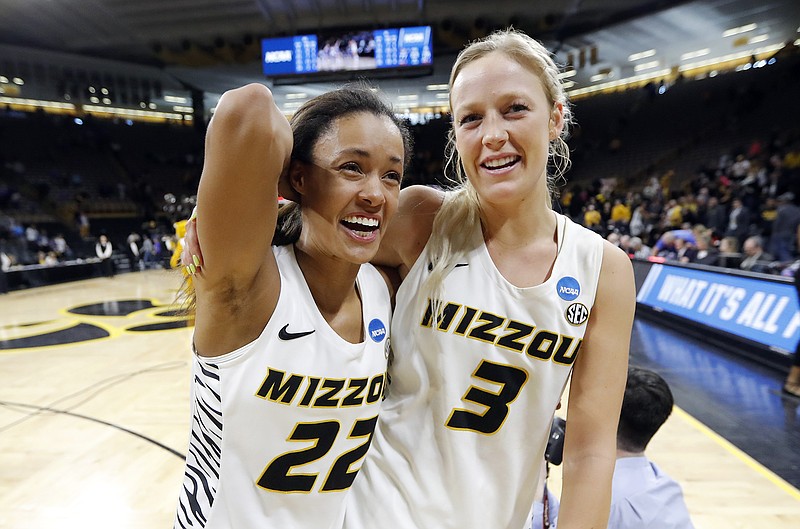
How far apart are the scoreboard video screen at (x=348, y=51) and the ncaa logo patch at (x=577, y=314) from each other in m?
9.65

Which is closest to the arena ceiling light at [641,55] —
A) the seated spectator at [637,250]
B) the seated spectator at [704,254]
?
the seated spectator at [637,250]

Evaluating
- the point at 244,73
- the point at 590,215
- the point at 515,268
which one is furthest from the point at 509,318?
the point at 244,73

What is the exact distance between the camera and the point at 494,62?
→ 1163 mm

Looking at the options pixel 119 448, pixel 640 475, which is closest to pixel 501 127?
pixel 640 475

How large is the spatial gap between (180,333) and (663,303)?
6.05 meters

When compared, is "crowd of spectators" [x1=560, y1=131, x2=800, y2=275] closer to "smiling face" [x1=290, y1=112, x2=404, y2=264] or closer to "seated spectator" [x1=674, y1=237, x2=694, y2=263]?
"seated spectator" [x1=674, y1=237, x2=694, y2=263]

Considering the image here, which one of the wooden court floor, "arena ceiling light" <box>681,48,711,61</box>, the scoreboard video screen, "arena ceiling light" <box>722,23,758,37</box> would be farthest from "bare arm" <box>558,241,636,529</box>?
"arena ceiling light" <box>681,48,711,61</box>

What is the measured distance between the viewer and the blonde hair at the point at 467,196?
119 centimetres

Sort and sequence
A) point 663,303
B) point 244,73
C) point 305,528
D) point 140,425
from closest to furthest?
point 305,528 → point 140,425 → point 663,303 → point 244,73

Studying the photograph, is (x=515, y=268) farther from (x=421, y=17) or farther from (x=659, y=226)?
(x=421, y=17)

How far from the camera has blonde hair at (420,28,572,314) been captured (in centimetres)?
119

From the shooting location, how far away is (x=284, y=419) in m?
1.03

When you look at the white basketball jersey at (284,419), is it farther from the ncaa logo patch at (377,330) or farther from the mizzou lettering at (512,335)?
the mizzou lettering at (512,335)

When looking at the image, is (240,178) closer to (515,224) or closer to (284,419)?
(284,419)
